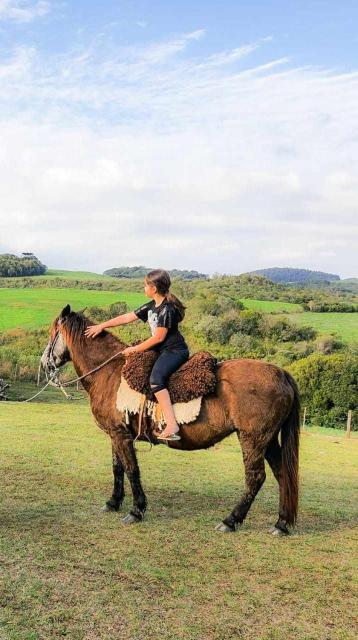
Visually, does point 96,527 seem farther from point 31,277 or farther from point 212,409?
point 31,277

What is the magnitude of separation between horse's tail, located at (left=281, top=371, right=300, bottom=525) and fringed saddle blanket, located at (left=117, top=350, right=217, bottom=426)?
0.87 meters

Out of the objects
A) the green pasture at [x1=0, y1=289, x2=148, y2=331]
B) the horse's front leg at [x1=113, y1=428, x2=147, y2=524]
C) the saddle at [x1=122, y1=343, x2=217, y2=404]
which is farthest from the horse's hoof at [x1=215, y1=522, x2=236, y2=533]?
the green pasture at [x1=0, y1=289, x2=148, y2=331]

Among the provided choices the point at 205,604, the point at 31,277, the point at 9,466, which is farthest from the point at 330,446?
the point at 31,277

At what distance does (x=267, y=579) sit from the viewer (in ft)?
14.0

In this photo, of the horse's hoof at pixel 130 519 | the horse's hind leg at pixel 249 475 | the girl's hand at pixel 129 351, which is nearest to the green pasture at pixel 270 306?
the girl's hand at pixel 129 351

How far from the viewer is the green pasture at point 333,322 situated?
4900 cm

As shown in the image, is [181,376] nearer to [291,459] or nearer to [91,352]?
[91,352]

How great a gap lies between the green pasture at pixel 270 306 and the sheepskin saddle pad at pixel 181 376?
1844 inches

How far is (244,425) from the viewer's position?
527cm

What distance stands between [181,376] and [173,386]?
0.13 meters

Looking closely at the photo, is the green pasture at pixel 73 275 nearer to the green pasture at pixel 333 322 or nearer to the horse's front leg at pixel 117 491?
the green pasture at pixel 333 322

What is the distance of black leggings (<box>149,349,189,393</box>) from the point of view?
5.32 metres

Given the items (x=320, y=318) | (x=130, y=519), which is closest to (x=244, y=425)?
(x=130, y=519)

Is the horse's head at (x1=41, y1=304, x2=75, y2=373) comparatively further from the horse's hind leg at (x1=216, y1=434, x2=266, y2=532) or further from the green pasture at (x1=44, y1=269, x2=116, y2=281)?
the green pasture at (x1=44, y1=269, x2=116, y2=281)
